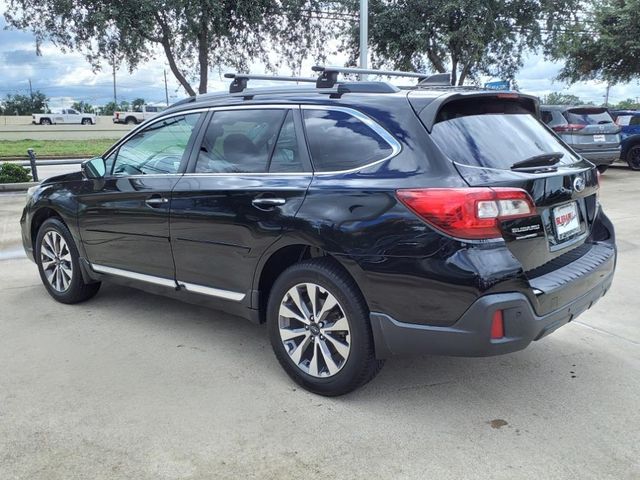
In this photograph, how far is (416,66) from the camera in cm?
1958

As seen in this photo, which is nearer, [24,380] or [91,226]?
[24,380]

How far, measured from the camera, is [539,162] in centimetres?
325

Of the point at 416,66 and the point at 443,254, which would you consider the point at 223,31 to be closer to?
the point at 416,66

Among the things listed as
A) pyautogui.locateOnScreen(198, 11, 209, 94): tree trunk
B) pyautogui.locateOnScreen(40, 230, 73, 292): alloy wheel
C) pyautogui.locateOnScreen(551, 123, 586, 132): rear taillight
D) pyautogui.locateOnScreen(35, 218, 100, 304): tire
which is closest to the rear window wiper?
pyautogui.locateOnScreen(35, 218, 100, 304): tire

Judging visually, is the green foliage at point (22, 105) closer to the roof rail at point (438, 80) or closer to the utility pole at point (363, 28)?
the utility pole at point (363, 28)

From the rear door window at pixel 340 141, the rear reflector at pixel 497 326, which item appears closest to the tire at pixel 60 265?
the rear door window at pixel 340 141

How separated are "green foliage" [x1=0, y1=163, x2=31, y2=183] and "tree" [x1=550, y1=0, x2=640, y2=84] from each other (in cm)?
1607

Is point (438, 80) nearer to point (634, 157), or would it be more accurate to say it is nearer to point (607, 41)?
point (634, 157)

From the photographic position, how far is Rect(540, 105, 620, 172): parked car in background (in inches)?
522

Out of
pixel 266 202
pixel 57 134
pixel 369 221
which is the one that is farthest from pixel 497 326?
pixel 57 134

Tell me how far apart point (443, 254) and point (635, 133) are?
1568cm

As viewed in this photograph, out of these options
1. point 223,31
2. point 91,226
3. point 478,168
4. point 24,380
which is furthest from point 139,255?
point 223,31

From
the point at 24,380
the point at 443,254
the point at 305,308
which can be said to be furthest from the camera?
the point at 24,380

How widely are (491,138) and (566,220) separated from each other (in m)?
0.63
